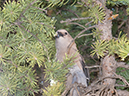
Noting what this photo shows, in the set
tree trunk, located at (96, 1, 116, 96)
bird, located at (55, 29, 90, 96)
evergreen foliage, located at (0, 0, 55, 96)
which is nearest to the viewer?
evergreen foliage, located at (0, 0, 55, 96)

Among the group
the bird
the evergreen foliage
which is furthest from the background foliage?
the bird

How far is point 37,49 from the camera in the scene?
33.2 inches

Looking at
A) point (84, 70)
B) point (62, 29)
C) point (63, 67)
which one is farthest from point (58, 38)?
point (63, 67)

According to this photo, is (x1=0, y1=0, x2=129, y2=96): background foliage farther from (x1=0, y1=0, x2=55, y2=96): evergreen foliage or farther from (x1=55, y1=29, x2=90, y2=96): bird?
(x1=55, y1=29, x2=90, y2=96): bird

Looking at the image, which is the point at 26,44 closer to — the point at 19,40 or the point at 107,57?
the point at 19,40

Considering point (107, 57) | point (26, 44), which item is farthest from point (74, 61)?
point (26, 44)

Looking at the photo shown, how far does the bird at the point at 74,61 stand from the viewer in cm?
163

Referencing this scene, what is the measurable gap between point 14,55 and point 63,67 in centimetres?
33

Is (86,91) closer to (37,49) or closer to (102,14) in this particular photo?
(37,49)

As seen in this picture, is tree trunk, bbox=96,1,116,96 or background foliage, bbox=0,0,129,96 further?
tree trunk, bbox=96,1,116,96

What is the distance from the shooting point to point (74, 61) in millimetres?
1688

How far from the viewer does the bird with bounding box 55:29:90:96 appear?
1.63 meters

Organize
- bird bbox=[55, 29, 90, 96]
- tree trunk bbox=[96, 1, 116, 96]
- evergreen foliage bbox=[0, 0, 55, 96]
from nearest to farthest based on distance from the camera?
evergreen foliage bbox=[0, 0, 55, 96], tree trunk bbox=[96, 1, 116, 96], bird bbox=[55, 29, 90, 96]

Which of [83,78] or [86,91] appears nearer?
[86,91]
